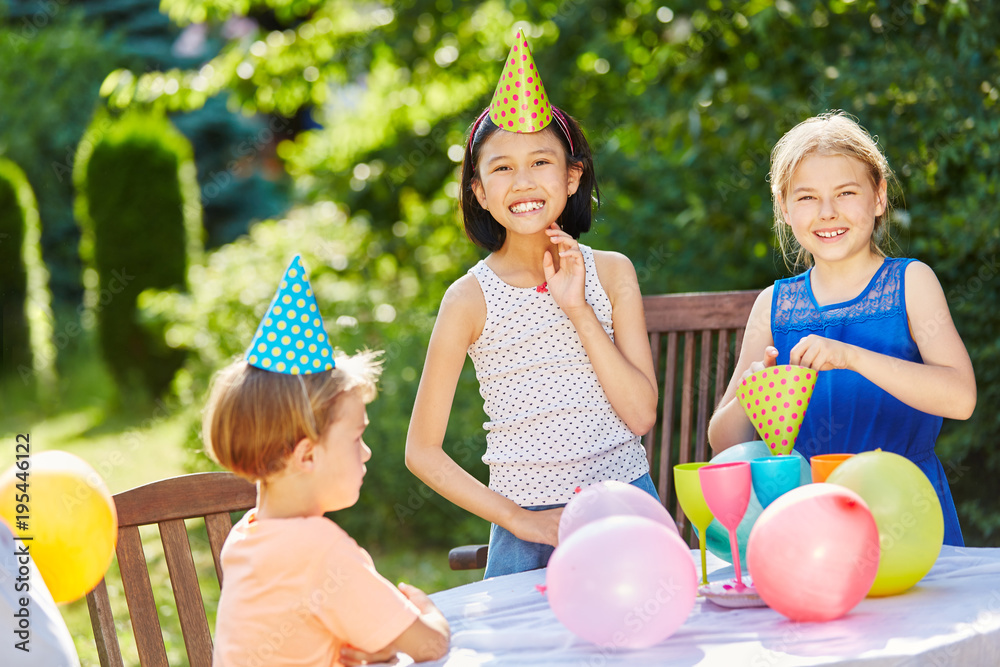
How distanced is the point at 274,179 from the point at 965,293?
15.6m

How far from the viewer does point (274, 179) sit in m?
17.8

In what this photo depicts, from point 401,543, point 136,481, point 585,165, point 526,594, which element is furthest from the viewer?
point 136,481

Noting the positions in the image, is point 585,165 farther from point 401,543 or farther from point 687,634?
point 401,543

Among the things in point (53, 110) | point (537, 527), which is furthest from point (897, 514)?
point (53, 110)

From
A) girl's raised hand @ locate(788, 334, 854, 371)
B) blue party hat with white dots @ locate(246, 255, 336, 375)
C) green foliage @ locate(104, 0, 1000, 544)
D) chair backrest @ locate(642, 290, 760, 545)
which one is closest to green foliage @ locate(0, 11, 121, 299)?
green foliage @ locate(104, 0, 1000, 544)

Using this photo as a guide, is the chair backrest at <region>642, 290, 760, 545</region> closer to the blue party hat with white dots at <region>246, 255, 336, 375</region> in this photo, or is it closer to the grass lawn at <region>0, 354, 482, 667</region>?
the blue party hat with white dots at <region>246, 255, 336, 375</region>

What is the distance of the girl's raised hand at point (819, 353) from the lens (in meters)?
1.88

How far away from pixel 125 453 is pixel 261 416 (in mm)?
7534

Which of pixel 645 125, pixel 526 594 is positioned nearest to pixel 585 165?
pixel 526 594

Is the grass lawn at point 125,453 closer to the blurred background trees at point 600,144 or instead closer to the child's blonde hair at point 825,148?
the blurred background trees at point 600,144

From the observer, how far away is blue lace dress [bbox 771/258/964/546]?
2.27m

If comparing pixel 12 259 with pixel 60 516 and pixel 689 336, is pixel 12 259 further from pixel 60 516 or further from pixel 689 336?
pixel 60 516

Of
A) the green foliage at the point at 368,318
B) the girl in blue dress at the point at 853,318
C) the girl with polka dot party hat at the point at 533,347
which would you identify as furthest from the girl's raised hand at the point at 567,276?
the green foliage at the point at 368,318

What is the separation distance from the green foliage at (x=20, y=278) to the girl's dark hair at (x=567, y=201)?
8.30 m
